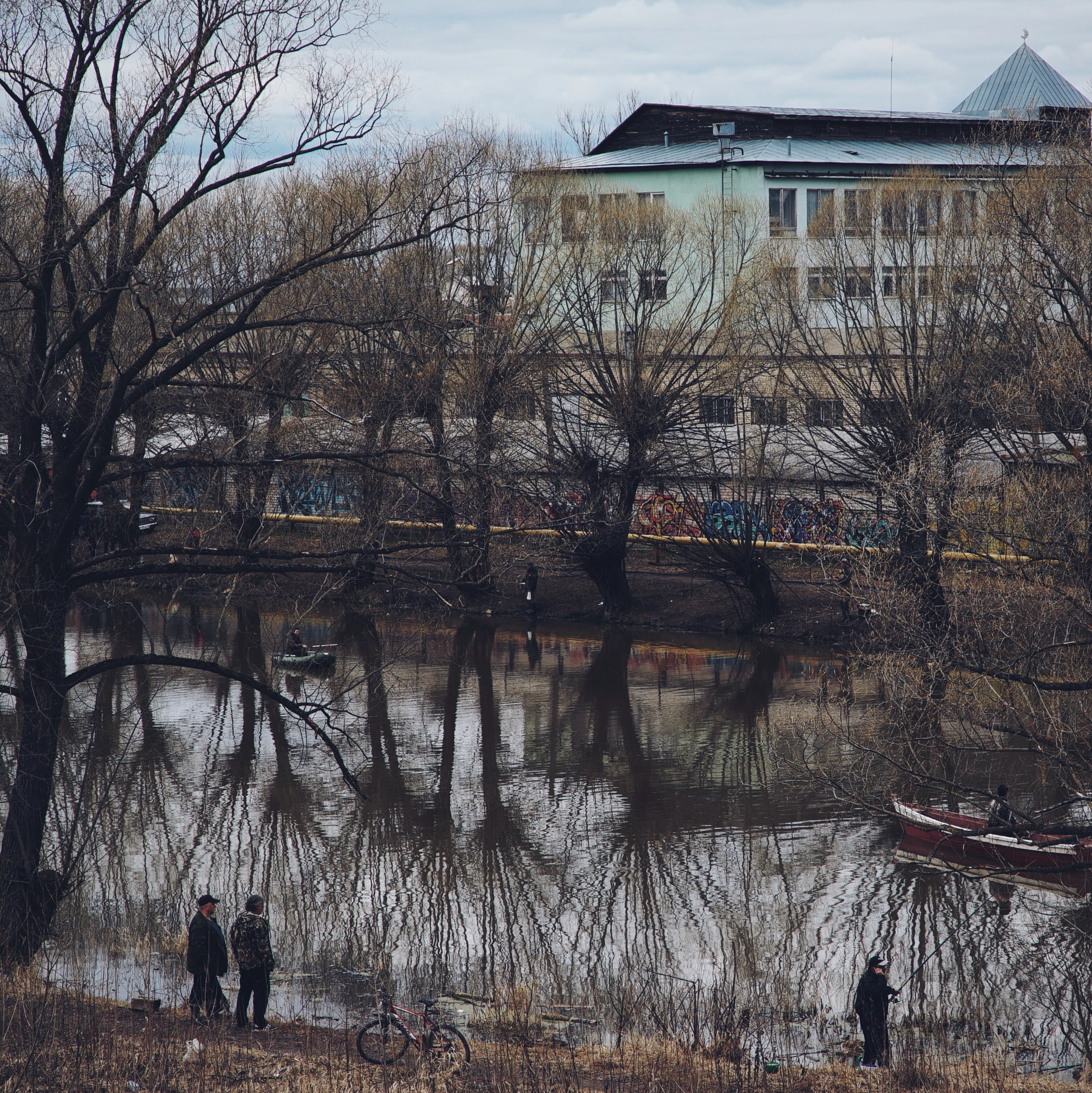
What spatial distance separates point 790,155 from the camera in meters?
46.6

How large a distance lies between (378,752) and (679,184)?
3117cm

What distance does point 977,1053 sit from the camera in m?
12.0

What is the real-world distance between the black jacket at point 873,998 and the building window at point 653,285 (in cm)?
2727

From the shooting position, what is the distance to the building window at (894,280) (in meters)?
32.9

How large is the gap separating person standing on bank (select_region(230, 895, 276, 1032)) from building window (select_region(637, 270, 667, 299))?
27.6m

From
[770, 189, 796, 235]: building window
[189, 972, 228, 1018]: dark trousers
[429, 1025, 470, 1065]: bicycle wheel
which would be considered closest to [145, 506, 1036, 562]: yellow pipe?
[189, 972, 228, 1018]: dark trousers

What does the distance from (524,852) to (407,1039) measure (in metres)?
8.65

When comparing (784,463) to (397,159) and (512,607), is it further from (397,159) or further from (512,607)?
(397,159)

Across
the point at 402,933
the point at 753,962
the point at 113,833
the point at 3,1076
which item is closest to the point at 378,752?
the point at 113,833

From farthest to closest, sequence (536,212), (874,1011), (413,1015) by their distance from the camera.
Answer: (536,212) → (874,1011) → (413,1015)

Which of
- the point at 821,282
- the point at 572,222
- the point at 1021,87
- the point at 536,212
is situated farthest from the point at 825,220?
the point at 1021,87

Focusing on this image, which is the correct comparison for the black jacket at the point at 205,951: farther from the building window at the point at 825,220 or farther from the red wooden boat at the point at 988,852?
the building window at the point at 825,220

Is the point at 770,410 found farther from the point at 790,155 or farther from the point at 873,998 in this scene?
the point at 873,998

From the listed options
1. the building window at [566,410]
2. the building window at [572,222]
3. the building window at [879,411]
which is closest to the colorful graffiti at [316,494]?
the building window at [566,410]
